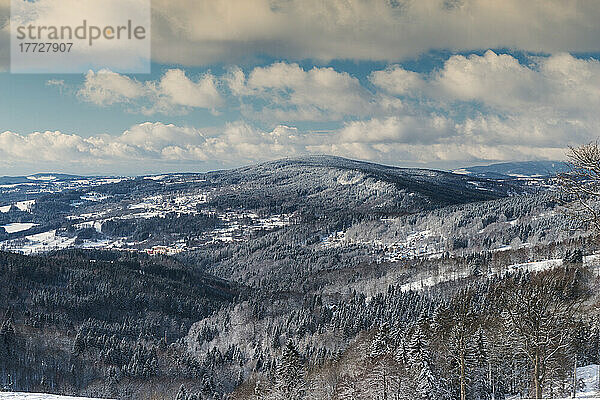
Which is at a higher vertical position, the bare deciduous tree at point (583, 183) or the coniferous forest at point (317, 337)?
the bare deciduous tree at point (583, 183)

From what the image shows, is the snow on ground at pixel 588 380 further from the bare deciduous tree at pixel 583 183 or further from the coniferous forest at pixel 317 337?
the bare deciduous tree at pixel 583 183

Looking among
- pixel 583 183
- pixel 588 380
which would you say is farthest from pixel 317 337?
pixel 583 183

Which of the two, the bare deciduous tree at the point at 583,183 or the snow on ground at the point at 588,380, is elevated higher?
the bare deciduous tree at the point at 583,183

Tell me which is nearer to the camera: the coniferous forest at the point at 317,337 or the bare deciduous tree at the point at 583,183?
the bare deciduous tree at the point at 583,183

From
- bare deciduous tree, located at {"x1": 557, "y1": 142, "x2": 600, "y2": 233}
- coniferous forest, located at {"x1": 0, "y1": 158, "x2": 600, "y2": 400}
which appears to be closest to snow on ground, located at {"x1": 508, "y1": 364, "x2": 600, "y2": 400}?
coniferous forest, located at {"x1": 0, "y1": 158, "x2": 600, "y2": 400}

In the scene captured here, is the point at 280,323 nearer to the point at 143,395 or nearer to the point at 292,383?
the point at 143,395

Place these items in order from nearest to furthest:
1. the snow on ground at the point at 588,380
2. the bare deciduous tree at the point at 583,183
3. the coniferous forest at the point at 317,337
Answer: the bare deciduous tree at the point at 583,183
the coniferous forest at the point at 317,337
the snow on ground at the point at 588,380

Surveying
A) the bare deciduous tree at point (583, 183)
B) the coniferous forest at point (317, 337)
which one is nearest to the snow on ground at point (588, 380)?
the coniferous forest at point (317, 337)

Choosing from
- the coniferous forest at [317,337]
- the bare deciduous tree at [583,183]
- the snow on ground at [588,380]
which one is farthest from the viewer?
the snow on ground at [588,380]

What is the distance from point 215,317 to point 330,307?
1995 inches

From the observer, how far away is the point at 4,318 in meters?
145

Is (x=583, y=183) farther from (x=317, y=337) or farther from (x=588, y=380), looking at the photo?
(x=317, y=337)

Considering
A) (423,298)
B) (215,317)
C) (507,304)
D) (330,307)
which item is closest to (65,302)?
(215,317)

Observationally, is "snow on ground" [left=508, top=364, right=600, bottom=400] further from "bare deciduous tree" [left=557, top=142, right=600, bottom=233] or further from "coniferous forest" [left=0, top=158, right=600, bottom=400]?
"bare deciduous tree" [left=557, top=142, right=600, bottom=233]
